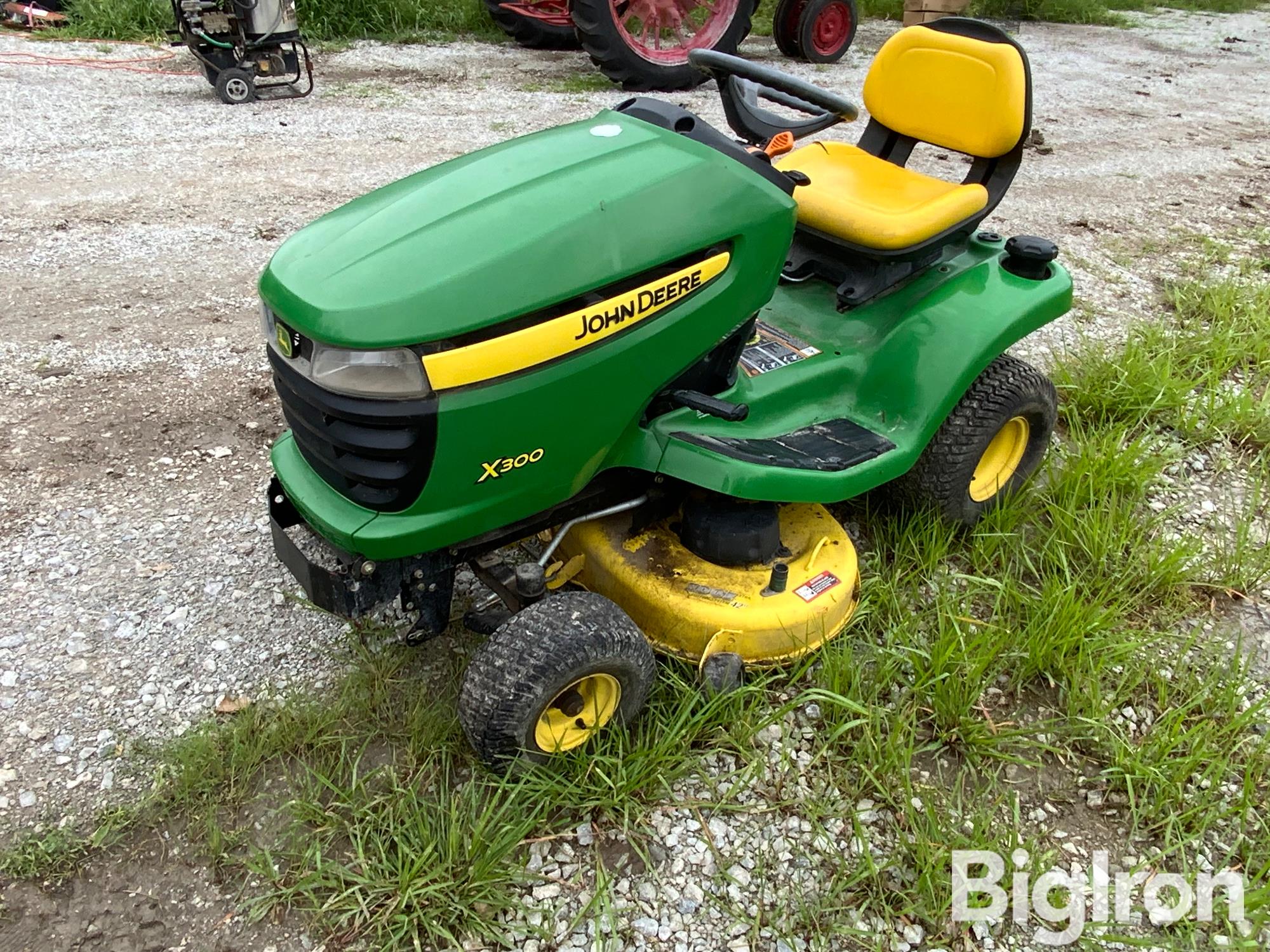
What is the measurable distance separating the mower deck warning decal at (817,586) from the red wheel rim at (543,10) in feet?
19.8

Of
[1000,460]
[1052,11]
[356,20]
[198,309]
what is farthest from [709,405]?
[1052,11]

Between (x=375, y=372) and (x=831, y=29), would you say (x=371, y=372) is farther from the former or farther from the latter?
(x=831, y=29)

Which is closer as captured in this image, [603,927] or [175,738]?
[603,927]

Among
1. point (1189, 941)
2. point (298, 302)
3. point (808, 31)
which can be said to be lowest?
point (1189, 941)

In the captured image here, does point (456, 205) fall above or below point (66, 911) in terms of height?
above

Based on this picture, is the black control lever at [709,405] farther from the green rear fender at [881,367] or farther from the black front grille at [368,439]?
the black front grille at [368,439]

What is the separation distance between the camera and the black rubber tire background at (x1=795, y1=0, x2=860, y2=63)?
6.90 metres

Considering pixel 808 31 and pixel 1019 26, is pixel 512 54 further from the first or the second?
pixel 1019 26

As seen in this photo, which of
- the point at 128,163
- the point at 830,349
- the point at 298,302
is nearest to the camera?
the point at 298,302

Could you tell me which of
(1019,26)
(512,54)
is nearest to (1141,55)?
(1019,26)

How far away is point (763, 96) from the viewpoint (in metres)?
2.27

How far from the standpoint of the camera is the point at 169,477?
8.36ft

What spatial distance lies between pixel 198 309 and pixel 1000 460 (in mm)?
2547

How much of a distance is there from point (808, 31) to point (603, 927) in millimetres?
6703
